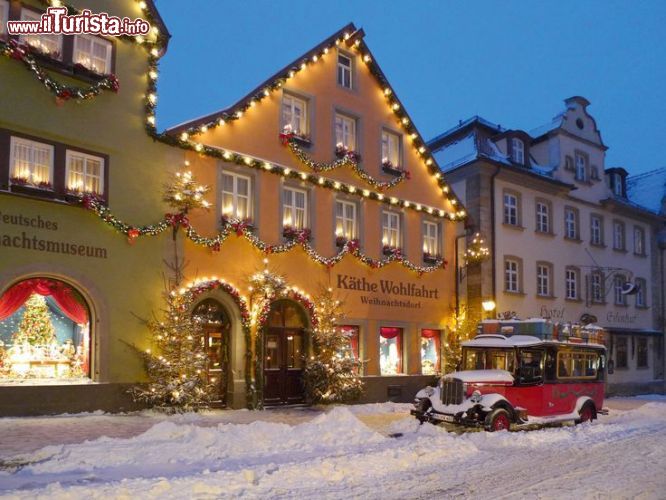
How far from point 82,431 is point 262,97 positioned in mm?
10651

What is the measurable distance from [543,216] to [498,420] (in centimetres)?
1631

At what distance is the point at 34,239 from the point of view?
15203 millimetres

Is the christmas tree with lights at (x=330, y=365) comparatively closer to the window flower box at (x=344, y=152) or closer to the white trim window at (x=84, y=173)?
the window flower box at (x=344, y=152)

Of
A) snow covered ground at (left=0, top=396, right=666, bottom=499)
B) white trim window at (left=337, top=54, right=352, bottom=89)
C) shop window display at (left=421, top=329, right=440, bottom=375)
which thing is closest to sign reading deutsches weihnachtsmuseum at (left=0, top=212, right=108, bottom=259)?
snow covered ground at (left=0, top=396, right=666, bottom=499)

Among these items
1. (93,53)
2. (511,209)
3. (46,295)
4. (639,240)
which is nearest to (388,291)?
(511,209)

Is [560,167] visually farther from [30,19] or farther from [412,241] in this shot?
[30,19]

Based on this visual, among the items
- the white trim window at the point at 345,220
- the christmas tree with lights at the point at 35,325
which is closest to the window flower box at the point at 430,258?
the white trim window at the point at 345,220

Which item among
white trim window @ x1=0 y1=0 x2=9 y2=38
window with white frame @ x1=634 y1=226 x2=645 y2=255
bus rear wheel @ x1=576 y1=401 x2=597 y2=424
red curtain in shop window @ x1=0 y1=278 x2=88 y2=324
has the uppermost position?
white trim window @ x1=0 y1=0 x2=9 y2=38

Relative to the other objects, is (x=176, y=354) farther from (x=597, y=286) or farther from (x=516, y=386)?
(x=597, y=286)

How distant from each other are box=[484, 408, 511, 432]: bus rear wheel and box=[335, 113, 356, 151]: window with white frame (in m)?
10.5

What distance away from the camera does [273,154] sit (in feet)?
66.7

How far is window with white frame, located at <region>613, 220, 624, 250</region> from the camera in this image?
3372cm

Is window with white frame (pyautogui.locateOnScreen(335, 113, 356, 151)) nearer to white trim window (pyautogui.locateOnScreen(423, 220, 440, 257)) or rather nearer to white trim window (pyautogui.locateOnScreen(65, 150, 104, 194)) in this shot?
white trim window (pyautogui.locateOnScreen(423, 220, 440, 257))

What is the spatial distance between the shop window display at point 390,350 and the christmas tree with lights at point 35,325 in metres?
10.5
